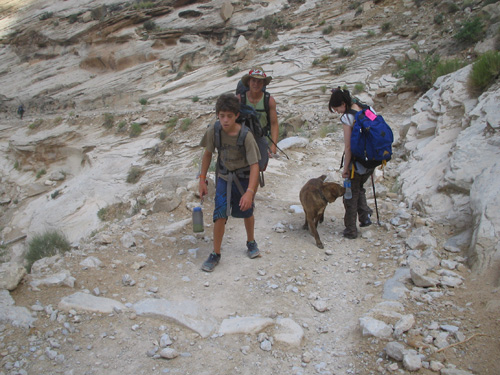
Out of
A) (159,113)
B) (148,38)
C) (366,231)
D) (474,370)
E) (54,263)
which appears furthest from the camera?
(148,38)

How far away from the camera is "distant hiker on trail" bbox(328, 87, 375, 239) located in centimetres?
409

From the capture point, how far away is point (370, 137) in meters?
3.98

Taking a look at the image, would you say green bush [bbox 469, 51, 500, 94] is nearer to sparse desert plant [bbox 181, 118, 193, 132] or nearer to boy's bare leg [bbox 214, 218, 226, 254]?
boy's bare leg [bbox 214, 218, 226, 254]

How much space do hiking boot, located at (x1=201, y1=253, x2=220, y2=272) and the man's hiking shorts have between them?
1.61 feet

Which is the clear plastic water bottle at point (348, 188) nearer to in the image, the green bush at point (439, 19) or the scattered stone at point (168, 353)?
the scattered stone at point (168, 353)

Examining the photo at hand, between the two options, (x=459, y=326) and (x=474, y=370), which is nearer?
(x=474, y=370)

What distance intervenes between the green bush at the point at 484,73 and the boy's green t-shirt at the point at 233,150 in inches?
207

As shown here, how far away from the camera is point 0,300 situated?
309 cm

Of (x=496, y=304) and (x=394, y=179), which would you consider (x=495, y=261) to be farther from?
(x=394, y=179)

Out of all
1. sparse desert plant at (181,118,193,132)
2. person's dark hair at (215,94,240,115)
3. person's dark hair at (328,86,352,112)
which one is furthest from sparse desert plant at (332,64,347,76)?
person's dark hair at (215,94,240,115)

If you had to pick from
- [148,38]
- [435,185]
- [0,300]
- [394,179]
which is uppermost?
[148,38]

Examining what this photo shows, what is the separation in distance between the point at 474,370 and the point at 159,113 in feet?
59.3

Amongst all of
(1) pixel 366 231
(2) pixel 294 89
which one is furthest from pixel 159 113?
(1) pixel 366 231

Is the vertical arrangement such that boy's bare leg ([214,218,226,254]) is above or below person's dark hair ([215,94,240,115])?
below
